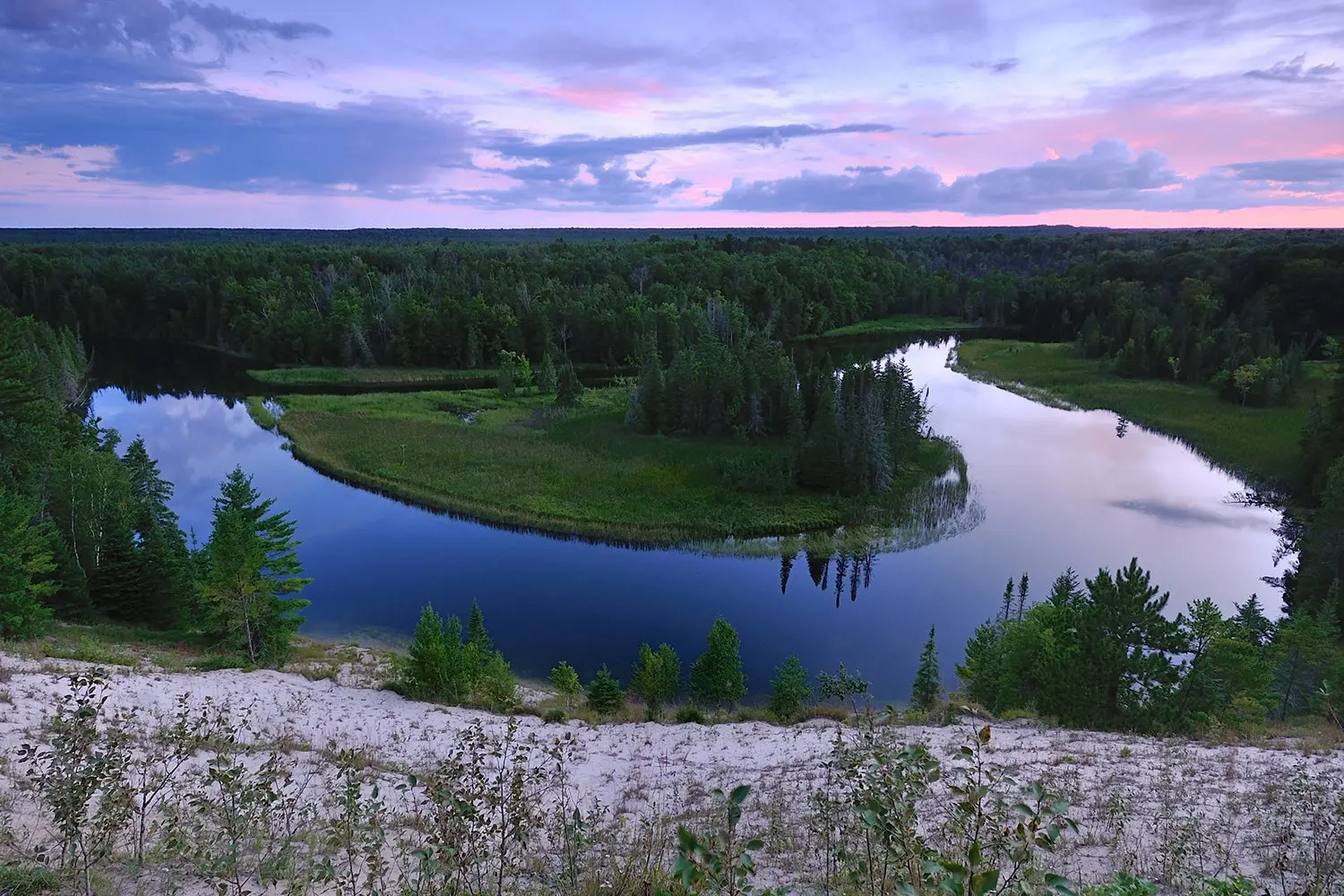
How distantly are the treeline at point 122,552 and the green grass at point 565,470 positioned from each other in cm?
1226

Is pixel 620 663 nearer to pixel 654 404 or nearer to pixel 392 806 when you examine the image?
pixel 392 806

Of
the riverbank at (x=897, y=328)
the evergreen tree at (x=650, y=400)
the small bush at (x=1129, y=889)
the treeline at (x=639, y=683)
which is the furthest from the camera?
the riverbank at (x=897, y=328)

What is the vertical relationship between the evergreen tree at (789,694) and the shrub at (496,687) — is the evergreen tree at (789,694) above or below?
below

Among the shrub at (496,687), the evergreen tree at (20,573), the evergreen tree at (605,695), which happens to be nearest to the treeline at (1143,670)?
the evergreen tree at (605,695)

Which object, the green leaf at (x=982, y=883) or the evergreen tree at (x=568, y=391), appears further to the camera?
the evergreen tree at (x=568, y=391)

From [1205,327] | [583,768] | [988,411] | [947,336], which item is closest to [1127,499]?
[988,411]

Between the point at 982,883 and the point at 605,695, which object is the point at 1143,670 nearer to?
the point at 605,695

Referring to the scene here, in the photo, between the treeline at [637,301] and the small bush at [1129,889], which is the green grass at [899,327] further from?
the small bush at [1129,889]

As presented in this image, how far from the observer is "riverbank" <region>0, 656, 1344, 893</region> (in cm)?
621

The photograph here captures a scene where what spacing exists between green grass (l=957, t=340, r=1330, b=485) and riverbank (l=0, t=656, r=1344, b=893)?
127ft

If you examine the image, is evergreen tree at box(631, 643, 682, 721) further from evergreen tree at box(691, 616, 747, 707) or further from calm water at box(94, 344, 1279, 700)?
calm water at box(94, 344, 1279, 700)

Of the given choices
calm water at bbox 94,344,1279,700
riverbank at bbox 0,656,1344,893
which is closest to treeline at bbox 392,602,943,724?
riverbank at bbox 0,656,1344,893

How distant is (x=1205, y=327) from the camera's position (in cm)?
7088

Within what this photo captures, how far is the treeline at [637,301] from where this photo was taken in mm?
70625
